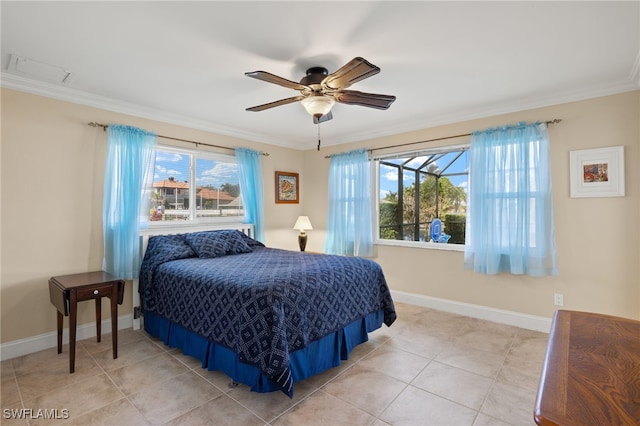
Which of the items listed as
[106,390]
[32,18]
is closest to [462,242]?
[106,390]

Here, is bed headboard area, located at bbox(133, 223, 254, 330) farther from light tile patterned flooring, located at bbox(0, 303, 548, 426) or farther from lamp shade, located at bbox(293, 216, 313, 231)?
lamp shade, located at bbox(293, 216, 313, 231)

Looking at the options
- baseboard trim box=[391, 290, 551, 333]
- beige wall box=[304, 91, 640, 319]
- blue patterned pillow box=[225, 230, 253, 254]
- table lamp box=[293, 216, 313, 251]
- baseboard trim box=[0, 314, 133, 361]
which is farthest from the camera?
table lamp box=[293, 216, 313, 251]

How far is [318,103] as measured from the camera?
2.64 metres

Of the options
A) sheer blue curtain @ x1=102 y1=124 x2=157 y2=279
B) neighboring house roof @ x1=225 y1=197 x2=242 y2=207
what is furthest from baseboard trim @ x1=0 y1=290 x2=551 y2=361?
neighboring house roof @ x1=225 y1=197 x2=242 y2=207

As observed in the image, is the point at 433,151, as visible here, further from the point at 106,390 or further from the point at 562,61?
the point at 106,390

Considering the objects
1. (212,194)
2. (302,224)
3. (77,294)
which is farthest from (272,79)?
(302,224)

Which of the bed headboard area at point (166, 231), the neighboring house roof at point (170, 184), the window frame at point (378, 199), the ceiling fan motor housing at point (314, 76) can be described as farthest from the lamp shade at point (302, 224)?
the ceiling fan motor housing at point (314, 76)

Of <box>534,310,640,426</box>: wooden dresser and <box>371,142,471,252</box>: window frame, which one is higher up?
<box>371,142,471,252</box>: window frame

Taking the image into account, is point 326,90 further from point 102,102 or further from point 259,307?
point 102,102

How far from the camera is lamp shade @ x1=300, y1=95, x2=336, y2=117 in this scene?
260 centimetres

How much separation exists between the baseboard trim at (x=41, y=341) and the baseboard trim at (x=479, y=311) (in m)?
3.49

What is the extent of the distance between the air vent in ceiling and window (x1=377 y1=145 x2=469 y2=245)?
3697 millimetres

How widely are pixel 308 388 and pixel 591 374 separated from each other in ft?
6.06

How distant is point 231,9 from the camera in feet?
6.09
